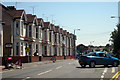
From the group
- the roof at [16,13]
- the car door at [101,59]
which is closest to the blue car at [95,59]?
the car door at [101,59]

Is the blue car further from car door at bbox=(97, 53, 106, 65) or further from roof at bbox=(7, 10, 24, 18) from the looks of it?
roof at bbox=(7, 10, 24, 18)

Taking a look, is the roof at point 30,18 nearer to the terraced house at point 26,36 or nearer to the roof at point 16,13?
the terraced house at point 26,36

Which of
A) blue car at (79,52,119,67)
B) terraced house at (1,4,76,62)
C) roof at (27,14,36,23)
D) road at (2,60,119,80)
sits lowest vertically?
road at (2,60,119,80)

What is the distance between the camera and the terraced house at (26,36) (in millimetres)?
39656

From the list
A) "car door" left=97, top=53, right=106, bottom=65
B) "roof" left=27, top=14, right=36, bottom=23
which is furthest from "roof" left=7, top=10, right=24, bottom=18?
"car door" left=97, top=53, right=106, bottom=65

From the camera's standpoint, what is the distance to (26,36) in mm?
44094

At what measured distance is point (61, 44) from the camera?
7125cm

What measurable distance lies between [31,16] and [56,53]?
20.2 m

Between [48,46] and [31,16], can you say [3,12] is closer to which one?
[31,16]

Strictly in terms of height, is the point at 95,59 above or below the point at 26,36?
below

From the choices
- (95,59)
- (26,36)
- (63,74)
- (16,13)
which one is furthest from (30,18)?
(63,74)

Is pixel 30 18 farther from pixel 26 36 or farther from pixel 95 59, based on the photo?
pixel 95 59

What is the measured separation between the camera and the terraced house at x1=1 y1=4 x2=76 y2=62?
39.7 m

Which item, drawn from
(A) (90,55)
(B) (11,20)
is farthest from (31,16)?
(A) (90,55)
